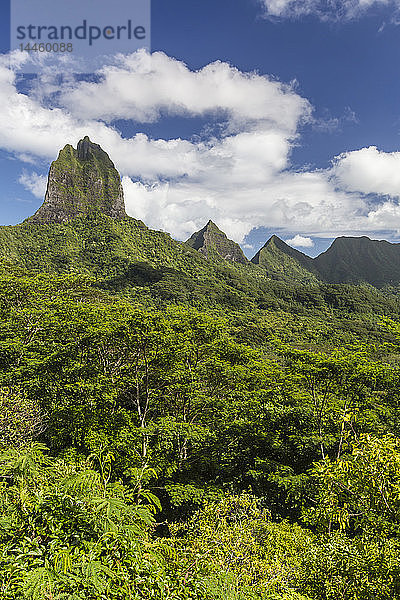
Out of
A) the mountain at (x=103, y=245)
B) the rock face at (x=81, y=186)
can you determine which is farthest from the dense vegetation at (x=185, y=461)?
the rock face at (x=81, y=186)

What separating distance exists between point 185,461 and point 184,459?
754mm

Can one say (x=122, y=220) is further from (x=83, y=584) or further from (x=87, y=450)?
(x=83, y=584)

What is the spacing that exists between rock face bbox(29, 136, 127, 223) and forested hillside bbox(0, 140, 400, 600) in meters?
120

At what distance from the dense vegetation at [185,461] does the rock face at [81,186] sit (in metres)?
129

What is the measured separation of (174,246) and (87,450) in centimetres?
15727

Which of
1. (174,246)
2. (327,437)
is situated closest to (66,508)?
(327,437)

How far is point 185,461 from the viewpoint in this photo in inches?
741

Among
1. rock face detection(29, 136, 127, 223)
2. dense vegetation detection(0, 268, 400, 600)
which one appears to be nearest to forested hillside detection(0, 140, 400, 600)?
dense vegetation detection(0, 268, 400, 600)

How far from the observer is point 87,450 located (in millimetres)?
16297

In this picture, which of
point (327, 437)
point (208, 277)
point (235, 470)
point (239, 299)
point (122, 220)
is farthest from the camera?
point (122, 220)

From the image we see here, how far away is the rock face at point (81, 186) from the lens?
492ft

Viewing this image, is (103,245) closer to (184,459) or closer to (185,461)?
(185,461)

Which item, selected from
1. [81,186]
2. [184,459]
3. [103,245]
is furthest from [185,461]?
[81,186]

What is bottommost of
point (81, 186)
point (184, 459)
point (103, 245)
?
point (184, 459)
